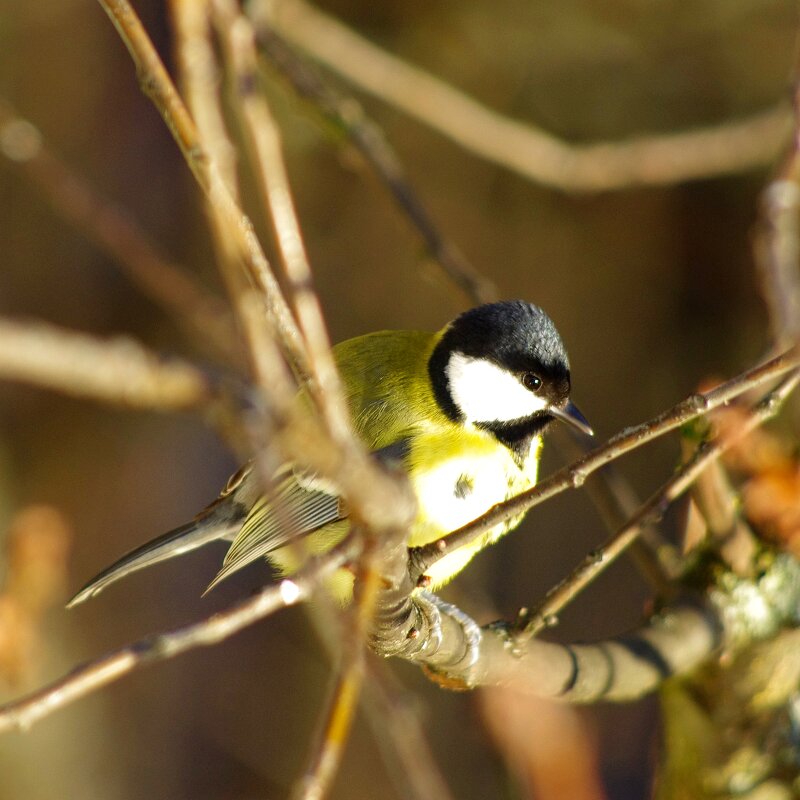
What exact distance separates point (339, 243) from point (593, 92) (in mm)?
1169

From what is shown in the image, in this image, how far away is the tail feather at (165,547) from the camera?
192 cm

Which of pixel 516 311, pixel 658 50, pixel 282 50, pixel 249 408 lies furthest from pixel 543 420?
pixel 658 50

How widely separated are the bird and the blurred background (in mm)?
1695

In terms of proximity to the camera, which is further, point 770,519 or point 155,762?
point 155,762

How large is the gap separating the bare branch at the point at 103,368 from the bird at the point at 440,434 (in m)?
1.35

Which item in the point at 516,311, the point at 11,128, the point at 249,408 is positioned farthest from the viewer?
the point at 516,311

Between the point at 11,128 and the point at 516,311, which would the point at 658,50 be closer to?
the point at 516,311

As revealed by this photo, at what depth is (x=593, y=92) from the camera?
3881 millimetres

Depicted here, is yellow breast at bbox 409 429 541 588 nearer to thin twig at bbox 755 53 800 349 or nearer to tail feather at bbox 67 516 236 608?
tail feather at bbox 67 516 236 608

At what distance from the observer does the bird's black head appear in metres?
1.93

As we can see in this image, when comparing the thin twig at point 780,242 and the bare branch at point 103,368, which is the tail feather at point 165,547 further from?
the bare branch at point 103,368

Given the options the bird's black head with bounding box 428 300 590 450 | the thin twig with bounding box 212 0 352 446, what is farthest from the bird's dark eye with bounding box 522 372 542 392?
the thin twig with bounding box 212 0 352 446

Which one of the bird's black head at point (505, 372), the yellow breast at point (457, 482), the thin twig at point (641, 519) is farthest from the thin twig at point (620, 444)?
the bird's black head at point (505, 372)

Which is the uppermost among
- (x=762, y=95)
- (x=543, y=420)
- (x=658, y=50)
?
(x=658, y=50)
